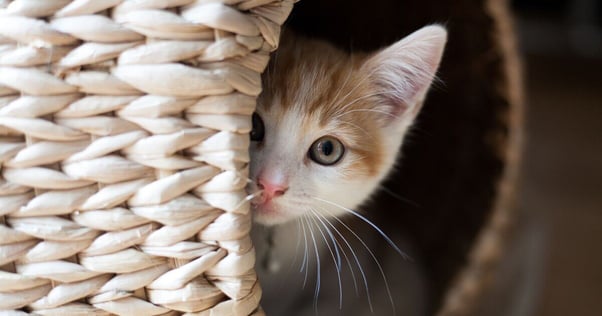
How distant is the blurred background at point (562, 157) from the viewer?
2.07 meters

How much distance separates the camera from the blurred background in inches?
81.6

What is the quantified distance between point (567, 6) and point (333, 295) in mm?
Result: 3377

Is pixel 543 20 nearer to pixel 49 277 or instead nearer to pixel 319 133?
pixel 319 133

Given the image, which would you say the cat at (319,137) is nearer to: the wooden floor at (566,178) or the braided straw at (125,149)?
the braided straw at (125,149)

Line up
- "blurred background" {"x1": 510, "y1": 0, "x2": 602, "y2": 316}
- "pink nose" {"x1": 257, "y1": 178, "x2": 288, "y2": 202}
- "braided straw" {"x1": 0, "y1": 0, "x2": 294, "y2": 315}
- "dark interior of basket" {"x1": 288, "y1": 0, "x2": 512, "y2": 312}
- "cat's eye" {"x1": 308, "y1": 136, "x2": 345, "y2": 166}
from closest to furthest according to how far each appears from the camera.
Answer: "braided straw" {"x1": 0, "y1": 0, "x2": 294, "y2": 315}
"pink nose" {"x1": 257, "y1": 178, "x2": 288, "y2": 202}
"cat's eye" {"x1": 308, "y1": 136, "x2": 345, "y2": 166}
"dark interior of basket" {"x1": 288, "y1": 0, "x2": 512, "y2": 312}
"blurred background" {"x1": 510, "y1": 0, "x2": 602, "y2": 316}

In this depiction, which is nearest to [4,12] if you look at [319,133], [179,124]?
[179,124]

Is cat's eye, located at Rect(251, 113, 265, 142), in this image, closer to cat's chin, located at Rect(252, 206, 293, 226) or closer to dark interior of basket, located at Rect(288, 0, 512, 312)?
cat's chin, located at Rect(252, 206, 293, 226)

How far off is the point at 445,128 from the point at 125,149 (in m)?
1.22

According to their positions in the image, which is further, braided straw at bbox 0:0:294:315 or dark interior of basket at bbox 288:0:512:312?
dark interior of basket at bbox 288:0:512:312

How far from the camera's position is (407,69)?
1134mm

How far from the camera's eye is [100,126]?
2.38ft

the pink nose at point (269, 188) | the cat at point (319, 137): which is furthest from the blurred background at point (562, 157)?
the pink nose at point (269, 188)

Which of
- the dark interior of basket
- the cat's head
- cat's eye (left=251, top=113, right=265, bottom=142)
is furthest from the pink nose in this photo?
the dark interior of basket

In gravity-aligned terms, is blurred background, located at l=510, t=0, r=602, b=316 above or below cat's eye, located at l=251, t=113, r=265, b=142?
below
